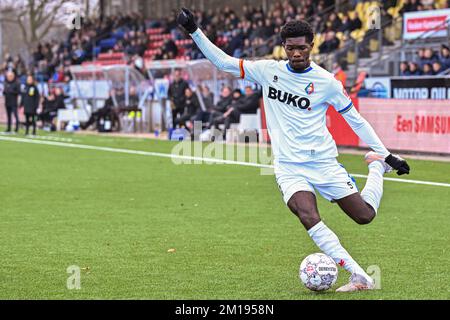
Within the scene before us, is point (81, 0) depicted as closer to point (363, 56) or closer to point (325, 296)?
point (363, 56)

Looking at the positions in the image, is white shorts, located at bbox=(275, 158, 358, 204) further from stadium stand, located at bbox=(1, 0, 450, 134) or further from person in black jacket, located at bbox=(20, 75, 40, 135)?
person in black jacket, located at bbox=(20, 75, 40, 135)

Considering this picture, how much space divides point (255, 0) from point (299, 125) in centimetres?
3607

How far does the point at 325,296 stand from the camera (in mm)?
7293

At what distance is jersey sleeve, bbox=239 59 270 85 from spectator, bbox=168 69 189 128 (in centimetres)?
2201

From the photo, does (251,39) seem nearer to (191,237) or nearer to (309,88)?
(191,237)

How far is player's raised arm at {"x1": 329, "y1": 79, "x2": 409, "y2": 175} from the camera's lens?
25.2ft

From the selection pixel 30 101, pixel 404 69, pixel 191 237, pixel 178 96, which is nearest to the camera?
pixel 191 237

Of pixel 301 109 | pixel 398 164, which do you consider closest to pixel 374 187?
pixel 398 164

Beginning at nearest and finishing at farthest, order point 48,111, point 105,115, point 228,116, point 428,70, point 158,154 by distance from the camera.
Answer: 1. point 158,154
2. point 428,70
3. point 228,116
4. point 105,115
5. point 48,111

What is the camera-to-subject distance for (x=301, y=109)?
762cm

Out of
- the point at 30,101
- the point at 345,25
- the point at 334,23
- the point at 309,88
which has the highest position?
the point at 334,23

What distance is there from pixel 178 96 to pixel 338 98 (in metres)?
22.8

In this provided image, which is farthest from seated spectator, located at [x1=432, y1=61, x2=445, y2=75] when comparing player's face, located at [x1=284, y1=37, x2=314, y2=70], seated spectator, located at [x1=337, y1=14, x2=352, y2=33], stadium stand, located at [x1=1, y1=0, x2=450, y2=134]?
player's face, located at [x1=284, y1=37, x2=314, y2=70]
